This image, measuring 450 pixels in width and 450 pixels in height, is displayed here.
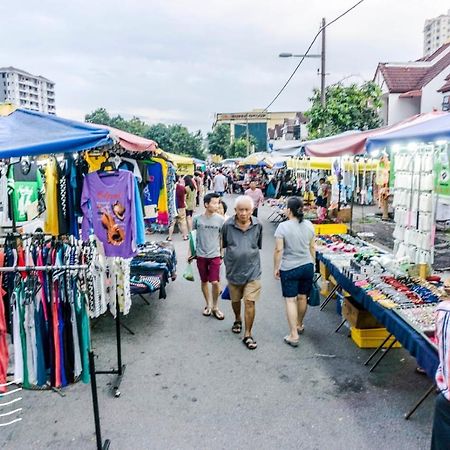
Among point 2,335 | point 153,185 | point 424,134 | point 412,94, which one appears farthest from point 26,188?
point 412,94

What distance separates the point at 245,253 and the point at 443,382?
112 inches

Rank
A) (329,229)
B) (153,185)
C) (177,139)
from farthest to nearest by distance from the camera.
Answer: (177,139) → (329,229) → (153,185)

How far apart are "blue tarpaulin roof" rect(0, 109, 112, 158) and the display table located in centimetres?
296

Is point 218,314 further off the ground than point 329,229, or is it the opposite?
point 329,229

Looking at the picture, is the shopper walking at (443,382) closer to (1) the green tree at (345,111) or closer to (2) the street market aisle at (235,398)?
(2) the street market aisle at (235,398)

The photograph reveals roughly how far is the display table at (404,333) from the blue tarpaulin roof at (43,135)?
2958mm

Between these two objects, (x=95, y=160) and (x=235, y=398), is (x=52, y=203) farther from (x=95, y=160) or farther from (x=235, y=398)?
(x=235, y=398)

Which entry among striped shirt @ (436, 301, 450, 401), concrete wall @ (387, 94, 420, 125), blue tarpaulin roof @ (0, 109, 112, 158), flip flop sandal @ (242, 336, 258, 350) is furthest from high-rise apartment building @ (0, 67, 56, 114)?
striped shirt @ (436, 301, 450, 401)

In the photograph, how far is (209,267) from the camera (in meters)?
5.93

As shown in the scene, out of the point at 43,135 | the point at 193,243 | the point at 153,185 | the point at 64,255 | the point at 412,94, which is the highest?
the point at 412,94

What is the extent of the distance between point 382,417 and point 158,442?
192cm

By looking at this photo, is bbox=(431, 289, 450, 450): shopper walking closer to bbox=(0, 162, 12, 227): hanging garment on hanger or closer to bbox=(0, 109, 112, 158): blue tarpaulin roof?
bbox=(0, 109, 112, 158): blue tarpaulin roof

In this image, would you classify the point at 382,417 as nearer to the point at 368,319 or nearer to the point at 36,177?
the point at 368,319

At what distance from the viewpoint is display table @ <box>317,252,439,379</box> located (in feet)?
10.7
